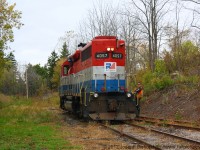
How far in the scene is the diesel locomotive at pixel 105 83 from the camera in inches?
637

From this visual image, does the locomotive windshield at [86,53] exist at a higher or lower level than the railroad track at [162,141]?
higher

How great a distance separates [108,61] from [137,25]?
14.3 meters

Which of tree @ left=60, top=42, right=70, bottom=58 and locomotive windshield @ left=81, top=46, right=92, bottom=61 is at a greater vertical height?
tree @ left=60, top=42, right=70, bottom=58

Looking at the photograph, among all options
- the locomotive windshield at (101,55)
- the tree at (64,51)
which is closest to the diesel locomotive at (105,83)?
the locomotive windshield at (101,55)

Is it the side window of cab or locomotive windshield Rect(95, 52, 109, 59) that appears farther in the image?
the side window of cab

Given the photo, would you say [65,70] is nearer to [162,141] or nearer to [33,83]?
[162,141]

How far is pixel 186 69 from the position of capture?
87.5 ft

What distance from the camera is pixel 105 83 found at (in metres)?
16.8

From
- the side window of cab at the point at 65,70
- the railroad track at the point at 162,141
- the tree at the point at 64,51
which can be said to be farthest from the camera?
the tree at the point at 64,51

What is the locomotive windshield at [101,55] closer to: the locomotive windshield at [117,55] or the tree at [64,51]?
the locomotive windshield at [117,55]

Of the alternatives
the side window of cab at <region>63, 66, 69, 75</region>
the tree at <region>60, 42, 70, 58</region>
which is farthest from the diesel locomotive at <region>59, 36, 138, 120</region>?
the tree at <region>60, 42, 70, 58</region>

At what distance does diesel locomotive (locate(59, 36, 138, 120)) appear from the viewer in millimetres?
16188

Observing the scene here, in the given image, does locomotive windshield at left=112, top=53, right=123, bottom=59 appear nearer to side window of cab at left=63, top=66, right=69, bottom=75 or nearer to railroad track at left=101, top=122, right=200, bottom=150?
railroad track at left=101, top=122, right=200, bottom=150

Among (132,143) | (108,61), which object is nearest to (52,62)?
(108,61)
